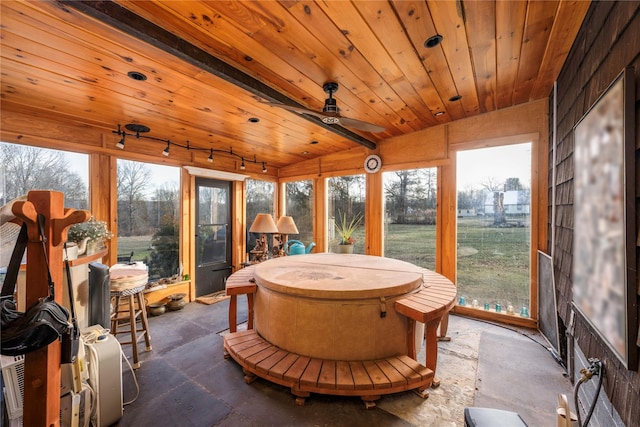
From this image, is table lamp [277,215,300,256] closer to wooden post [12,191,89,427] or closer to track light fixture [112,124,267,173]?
track light fixture [112,124,267,173]

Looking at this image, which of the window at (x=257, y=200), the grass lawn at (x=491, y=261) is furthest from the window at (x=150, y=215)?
the grass lawn at (x=491, y=261)

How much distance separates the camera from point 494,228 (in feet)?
10.8

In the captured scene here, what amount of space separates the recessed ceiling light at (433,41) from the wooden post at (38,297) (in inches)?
93.5

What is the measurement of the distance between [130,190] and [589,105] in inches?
184

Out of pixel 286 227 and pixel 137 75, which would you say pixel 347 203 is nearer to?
pixel 286 227

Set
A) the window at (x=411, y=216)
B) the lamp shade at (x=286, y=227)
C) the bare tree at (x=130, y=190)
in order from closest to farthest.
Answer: the bare tree at (x=130, y=190) < the window at (x=411, y=216) < the lamp shade at (x=286, y=227)

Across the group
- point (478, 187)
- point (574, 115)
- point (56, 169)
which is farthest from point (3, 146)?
point (478, 187)

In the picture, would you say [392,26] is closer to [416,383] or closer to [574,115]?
[574,115]

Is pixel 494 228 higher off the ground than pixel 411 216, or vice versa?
pixel 411 216

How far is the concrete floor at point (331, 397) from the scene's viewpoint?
1.69 m

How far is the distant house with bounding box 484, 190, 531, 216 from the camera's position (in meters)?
3.09

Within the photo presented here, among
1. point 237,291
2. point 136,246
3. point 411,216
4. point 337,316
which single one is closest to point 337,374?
point 337,316

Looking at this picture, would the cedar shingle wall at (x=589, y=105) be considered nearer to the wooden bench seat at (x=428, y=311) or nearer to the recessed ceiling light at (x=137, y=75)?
the wooden bench seat at (x=428, y=311)

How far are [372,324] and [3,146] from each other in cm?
396
